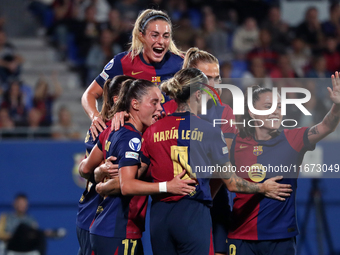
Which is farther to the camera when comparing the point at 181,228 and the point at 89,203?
the point at 89,203

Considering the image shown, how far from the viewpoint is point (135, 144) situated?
10.9 ft

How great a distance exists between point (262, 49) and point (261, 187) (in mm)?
5972

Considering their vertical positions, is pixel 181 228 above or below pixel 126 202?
below

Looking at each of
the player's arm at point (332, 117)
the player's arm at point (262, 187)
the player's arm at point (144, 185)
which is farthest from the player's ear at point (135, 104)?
the player's arm at point (332, 117)

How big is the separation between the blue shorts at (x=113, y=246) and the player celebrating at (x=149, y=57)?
1262 mm

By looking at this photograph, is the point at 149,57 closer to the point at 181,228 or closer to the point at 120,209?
the point at 120,209

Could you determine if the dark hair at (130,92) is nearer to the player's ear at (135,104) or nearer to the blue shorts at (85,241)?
the player's ear at (135,104)

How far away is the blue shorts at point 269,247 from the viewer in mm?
3625

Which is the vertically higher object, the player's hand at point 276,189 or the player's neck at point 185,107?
the player's neck at point 185,107

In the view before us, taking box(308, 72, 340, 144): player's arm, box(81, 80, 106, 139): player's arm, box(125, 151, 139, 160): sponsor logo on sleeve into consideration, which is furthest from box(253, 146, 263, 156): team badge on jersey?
box(81, 80, 106, 139): player's arm

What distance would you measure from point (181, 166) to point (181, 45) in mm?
6054

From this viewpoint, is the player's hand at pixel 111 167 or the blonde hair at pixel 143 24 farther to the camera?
the blonde hair at pixel 143 24

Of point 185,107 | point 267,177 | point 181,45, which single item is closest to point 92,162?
point 185,107

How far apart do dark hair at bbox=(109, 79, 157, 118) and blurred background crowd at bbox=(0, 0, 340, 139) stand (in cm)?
401
